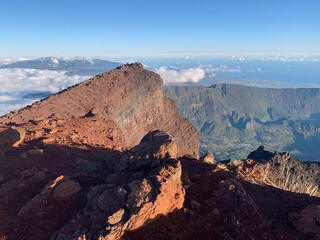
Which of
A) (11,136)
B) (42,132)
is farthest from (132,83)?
(11,136)

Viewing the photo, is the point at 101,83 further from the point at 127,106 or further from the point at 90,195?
the point at 90,195

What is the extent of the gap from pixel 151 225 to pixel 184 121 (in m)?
64.3

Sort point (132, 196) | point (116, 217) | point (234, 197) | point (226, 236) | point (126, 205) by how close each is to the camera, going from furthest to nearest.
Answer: point (234, 197)
point (132, 196)
point (126, 205)
point (116, 217)
point (226, 236)

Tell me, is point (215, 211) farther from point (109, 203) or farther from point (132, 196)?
point (109, 203)

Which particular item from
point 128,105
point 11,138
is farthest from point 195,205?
point 128,105

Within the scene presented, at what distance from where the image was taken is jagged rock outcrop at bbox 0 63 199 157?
50.6 meters

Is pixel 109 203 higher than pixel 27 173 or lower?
higher

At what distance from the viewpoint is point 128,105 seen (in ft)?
215

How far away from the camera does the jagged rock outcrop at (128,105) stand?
1993 inches

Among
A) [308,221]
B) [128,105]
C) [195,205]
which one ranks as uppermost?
[195,205]

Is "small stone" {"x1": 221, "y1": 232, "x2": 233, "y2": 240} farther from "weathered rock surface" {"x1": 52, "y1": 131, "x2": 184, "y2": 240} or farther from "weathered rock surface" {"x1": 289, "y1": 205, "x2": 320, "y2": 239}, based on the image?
"weathered rock surface" {"x1": 289, "y1": 205, "x2": 320, "y2": 239}

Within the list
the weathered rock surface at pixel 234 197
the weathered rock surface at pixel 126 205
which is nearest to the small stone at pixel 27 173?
the weathered rock surface at pixel 126 205

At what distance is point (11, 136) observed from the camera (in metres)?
24.6

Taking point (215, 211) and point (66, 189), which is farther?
point (66, 189)
